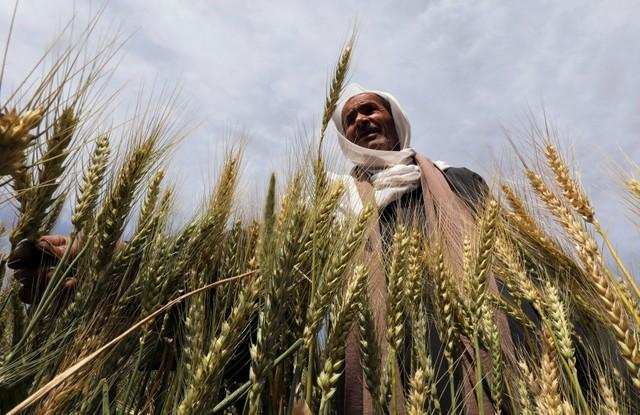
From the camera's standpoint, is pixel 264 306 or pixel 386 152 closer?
pixel 264 306

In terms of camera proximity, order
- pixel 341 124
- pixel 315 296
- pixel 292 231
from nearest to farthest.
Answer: pixel 315 296
pixel 292 231
pixel 341 124

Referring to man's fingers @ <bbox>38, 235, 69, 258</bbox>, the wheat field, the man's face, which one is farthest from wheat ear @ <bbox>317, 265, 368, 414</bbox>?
the man's face

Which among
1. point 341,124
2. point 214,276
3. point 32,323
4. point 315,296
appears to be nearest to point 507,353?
point 315,296

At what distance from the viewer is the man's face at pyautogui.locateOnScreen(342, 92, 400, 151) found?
3124 mm

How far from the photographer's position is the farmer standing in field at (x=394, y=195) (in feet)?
4.33

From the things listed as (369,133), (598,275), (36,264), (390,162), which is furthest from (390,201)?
(36,264)

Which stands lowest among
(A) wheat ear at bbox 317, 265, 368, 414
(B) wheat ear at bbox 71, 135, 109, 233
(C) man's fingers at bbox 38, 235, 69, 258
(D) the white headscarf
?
(A) wheat ear at bbox 317, 265, 368, 414

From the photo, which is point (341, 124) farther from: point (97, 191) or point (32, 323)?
point (32, 323)

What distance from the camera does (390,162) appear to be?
2.70 m

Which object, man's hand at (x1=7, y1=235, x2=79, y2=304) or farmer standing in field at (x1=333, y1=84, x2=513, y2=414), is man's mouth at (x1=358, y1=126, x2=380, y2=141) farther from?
man's hand at (x1=7, y1=235, x2=79, y2=304)

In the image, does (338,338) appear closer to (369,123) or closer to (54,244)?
(54,244)

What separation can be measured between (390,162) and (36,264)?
1959 millimetres

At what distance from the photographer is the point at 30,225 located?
103cm

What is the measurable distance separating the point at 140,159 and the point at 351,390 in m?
0.92
